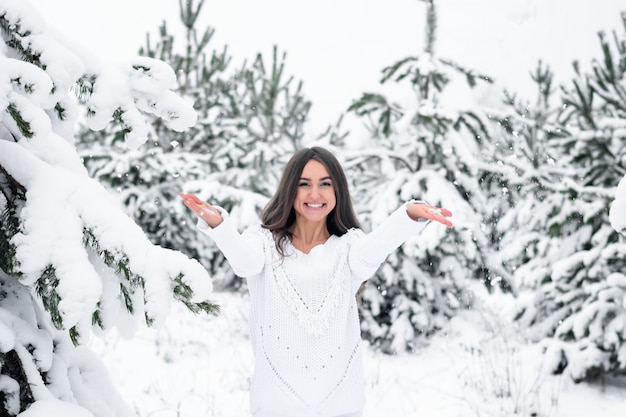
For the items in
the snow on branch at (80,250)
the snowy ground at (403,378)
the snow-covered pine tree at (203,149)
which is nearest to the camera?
the snow on branch at (80,250)

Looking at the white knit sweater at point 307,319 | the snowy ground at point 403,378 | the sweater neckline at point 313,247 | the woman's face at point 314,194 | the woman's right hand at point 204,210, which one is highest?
the woman's face at point 314,194

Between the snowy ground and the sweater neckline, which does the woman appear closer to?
the sweater neckline

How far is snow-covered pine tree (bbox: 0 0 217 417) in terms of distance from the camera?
3.66 ft

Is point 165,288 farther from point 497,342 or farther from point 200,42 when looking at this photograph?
point 200,42

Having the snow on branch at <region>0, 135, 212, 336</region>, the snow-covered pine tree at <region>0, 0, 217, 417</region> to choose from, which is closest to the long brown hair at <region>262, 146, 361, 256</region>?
the snow-covered pine tree at <region>0, 0, 217, 417</region>

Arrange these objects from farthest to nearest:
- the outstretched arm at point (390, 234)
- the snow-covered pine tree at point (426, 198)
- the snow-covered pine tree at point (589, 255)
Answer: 1. the snow-covered pine tree at point (426, 198)
2. the snow-covered pine tree at point (589, 255)
3. the outstretched arm at point (390, 234)

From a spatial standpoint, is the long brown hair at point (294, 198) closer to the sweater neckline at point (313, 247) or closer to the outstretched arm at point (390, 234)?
the sweater neckline at point (313, 247)

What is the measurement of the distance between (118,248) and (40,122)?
0.32 meters

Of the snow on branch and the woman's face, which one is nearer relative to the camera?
the snow on branch

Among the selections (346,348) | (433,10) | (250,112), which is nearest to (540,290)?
(433,10)

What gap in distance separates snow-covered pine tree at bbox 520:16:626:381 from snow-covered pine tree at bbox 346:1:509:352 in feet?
2.45

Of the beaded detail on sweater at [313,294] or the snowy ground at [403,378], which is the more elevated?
the beaded detail on sweater at [313,294]

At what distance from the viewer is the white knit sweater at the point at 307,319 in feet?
6.48

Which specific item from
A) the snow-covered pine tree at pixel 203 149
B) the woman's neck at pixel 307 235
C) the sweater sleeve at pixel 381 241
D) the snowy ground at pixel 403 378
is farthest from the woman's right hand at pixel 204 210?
the snow-covered pine tree at pixel 203 149
